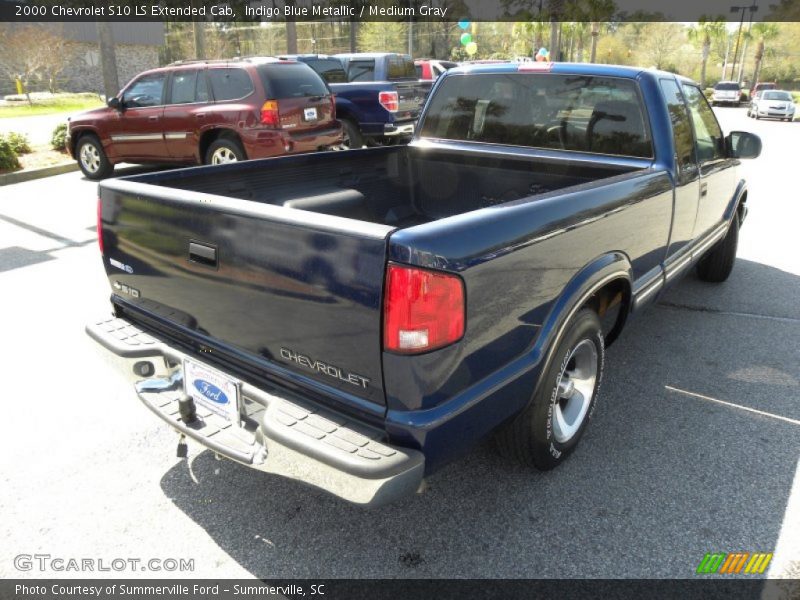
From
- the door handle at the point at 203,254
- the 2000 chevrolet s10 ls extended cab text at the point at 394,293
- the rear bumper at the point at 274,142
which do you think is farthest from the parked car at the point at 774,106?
the door handle at the point at 203,254

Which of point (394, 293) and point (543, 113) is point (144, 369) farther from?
point (543, 113)

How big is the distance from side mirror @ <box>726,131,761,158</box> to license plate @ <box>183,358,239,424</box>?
4.08 metres

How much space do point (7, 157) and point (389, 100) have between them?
6.86 m

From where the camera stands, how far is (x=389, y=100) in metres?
11.7

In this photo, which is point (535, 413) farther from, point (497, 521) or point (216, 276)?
point (216, 276)

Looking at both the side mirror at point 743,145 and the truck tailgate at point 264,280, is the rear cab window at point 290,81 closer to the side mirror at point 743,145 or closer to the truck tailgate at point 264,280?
the side mirror at point 743,145

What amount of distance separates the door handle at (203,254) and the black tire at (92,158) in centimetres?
947

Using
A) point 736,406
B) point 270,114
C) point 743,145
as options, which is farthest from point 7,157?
point 736,406

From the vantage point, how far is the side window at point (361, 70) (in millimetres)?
12891

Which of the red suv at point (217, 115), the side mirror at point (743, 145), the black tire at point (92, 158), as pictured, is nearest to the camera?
the side mirror at point (743, 145)

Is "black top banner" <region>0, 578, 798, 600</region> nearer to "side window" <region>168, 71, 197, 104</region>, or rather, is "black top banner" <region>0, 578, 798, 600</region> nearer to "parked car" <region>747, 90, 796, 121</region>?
"side window" <region>168, 71, 197, 104</region>

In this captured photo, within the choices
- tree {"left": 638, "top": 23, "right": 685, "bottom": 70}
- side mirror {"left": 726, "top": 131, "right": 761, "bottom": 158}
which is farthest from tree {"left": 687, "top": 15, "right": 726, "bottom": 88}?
side mirror {"left": 726, "top": 131, "right": 761, "bottom": 158}

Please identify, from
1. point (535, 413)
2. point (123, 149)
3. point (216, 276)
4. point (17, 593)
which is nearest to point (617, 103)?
point (535, 413)

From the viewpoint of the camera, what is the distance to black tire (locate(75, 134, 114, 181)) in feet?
35.0
